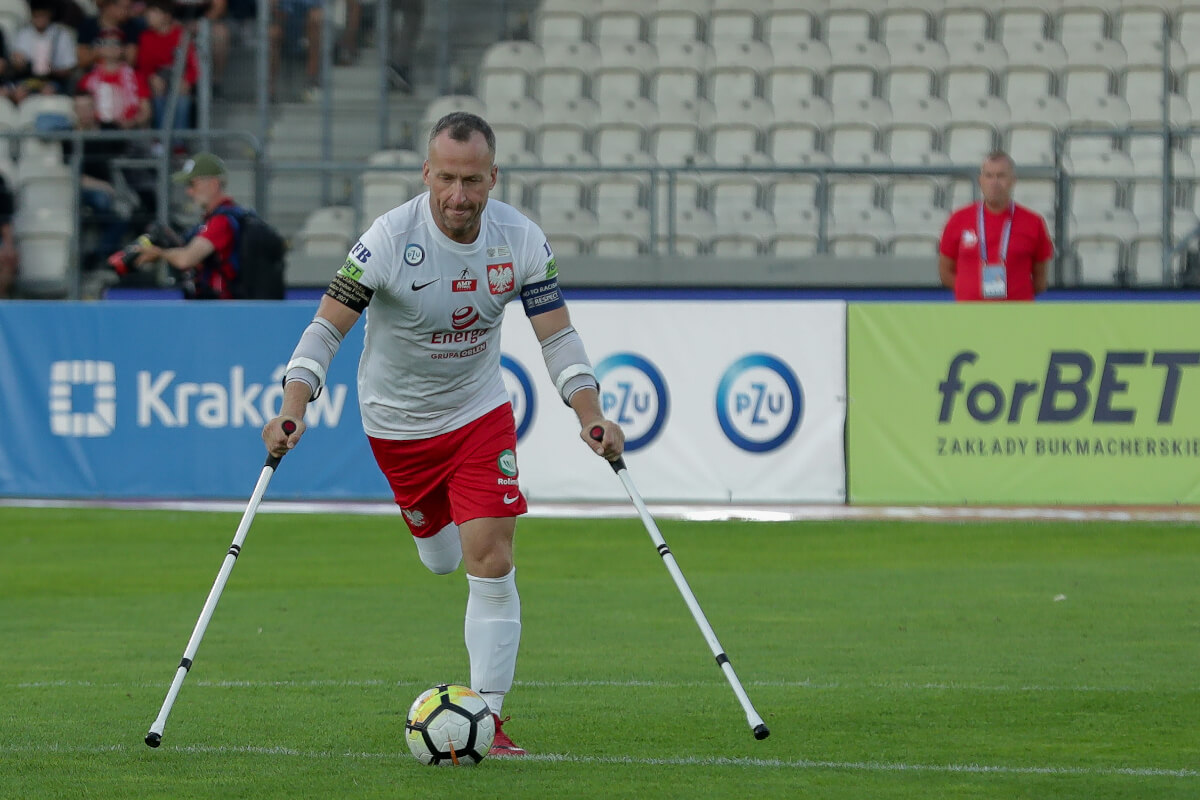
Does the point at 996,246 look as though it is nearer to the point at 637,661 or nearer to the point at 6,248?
the point at 637,661

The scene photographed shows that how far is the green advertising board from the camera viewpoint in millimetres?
15195

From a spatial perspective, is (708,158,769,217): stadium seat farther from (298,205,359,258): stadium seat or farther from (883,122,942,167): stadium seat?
(298,205,359,258): stadium seat

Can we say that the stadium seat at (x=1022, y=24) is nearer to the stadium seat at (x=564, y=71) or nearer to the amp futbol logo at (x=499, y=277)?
the stadium seat at (x=564, y=71)

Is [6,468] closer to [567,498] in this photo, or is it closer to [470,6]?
[567,498]

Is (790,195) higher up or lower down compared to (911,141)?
lower down

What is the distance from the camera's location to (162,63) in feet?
74.0

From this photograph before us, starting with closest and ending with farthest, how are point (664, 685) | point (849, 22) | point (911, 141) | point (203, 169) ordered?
point (664, 685) → point (203, 169) → point (911, 141) → point (849, 22)

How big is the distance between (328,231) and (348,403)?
5.21 meters

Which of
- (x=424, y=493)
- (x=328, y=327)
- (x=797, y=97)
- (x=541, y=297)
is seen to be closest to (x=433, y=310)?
(x=328, y=327)

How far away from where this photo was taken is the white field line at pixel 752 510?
1491cm

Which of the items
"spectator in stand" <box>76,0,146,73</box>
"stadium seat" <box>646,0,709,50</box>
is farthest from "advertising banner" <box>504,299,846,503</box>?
"spectator in stand" <box>76,0,146,73</box>

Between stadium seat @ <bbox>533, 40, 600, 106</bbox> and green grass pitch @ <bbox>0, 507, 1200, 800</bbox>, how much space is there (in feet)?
28.7

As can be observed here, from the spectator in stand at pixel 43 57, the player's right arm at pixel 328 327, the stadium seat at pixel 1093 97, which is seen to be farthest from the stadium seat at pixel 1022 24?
the player's right arm at pixel 328 327

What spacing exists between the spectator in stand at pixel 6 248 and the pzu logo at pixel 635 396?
7.79 m
